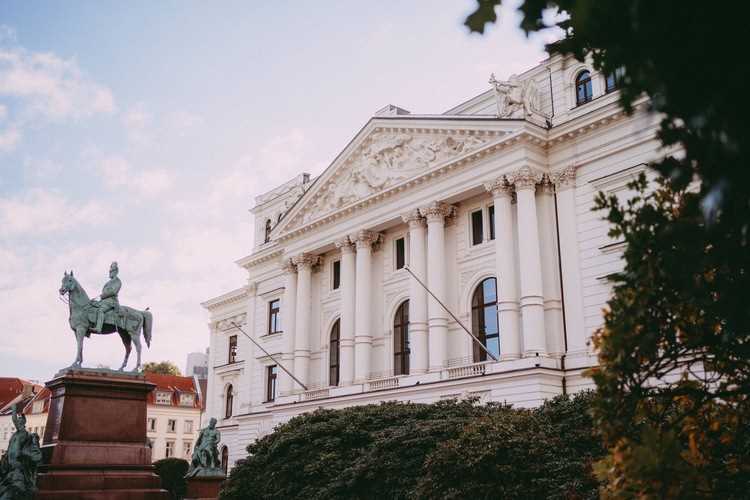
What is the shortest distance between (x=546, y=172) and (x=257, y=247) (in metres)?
25.3

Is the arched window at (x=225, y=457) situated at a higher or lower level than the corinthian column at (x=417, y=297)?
lower

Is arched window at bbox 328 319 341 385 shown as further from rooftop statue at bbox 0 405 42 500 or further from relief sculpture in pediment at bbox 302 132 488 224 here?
rooftop statue at bbox 0 405 42 500

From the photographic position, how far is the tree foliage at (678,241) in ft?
12.6

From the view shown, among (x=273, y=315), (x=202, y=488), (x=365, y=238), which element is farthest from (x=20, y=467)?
(x=273, y=315)

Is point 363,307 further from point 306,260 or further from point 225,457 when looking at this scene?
point 225,457

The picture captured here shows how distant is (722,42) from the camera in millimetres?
3836

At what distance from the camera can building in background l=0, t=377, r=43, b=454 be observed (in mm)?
87438

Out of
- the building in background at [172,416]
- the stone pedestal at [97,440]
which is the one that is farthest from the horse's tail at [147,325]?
the building in background at [172,416]

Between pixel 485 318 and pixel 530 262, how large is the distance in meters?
4.11

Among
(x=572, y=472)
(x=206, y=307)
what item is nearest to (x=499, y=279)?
(x=572, y=472)

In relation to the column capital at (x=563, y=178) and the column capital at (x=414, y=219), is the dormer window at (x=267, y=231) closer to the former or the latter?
the column capital at (x=414, y=219)

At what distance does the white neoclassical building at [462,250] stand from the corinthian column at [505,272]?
56 mm

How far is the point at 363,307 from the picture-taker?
37906 mm

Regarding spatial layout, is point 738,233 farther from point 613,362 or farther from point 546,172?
point 546,172
